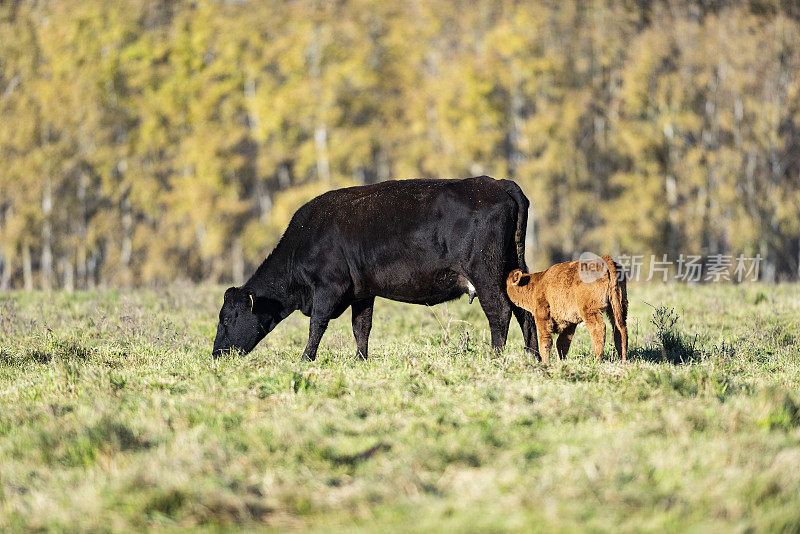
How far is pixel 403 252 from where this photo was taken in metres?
9.22

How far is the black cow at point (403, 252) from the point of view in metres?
9.06

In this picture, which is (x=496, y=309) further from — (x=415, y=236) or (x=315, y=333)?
(x=315, y=333)

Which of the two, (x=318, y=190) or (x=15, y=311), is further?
(x=318, y=190)

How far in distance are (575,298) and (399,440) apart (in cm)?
345

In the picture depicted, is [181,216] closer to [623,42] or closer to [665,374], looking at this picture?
[623,42]

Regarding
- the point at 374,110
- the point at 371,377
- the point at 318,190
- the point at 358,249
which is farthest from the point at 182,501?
the point at 374,110

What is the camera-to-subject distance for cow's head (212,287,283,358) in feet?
32.3

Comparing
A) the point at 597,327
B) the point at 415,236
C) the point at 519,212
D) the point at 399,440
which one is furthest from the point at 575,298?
the point at 399,440

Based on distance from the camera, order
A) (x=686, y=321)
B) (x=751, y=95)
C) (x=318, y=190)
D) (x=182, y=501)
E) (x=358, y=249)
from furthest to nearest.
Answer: (x=318, y=190), (x=751, y=95), (x=686, y=321), (x=358, y=249), (x=182, y=501)

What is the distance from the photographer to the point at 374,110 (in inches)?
1538

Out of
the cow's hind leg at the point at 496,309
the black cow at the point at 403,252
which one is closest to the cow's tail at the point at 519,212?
the black cow at the point at 403,252

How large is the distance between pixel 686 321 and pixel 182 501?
8541 millimetres

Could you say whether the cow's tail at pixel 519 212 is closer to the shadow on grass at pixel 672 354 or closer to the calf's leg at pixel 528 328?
the calf's leg at pixel 528 328

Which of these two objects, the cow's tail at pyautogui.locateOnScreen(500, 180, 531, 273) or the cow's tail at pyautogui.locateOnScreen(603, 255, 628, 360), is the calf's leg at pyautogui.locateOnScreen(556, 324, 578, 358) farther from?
the cow's tail at pyautogui.locateOnScreen(500, 180, 531, 273)
